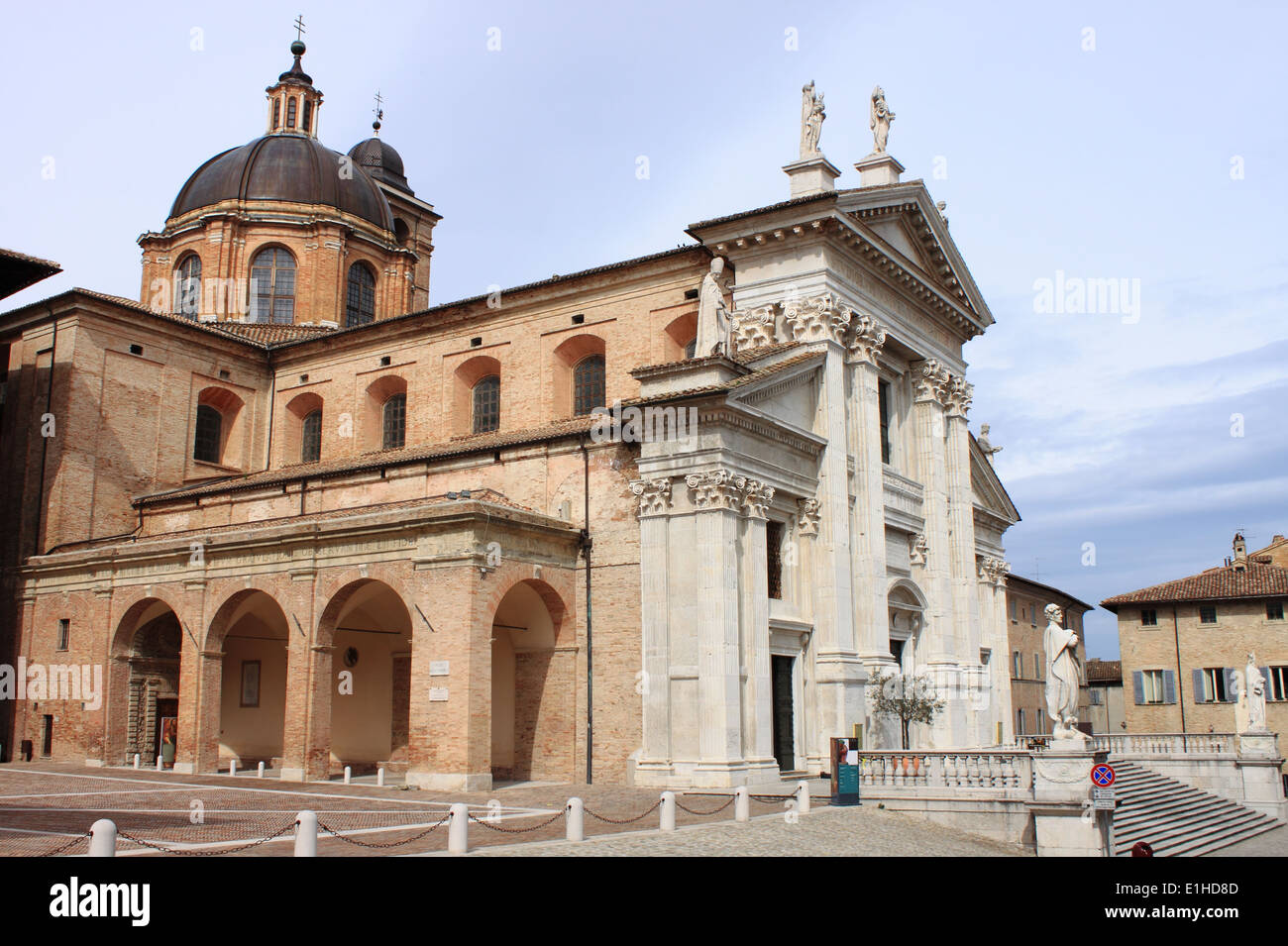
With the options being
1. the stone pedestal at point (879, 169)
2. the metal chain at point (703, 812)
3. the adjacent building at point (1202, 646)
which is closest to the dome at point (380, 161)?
the stone pedestal at point (879, 169)

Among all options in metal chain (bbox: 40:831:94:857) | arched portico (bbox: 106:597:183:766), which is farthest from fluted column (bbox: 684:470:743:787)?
arched portico (bbox: 106:597:183:766)

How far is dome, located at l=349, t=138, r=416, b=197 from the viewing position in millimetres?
49031

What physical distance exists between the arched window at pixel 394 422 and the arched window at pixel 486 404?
8.13ft

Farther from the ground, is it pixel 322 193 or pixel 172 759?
pixel 322 193

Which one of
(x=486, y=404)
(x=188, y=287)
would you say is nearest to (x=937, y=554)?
(x=486, y=404)

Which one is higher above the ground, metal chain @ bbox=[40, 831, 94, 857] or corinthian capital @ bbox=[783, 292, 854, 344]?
corinthian capital @ bbox=[783, 292, 854, 344]

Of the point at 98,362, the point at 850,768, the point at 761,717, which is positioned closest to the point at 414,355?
the point at 98,362

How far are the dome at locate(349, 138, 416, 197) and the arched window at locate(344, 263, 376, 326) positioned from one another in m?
10.5

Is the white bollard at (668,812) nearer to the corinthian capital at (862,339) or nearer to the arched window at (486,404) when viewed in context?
the corinthian capital at (862,339)

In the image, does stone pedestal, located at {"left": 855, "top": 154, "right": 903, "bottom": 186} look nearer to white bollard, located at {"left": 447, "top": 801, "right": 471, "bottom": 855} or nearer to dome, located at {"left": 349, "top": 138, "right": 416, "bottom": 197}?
white bollard, located at {"left": 447, "top": 801, "right": 471, "bottom": 855}

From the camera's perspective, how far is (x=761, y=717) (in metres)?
21.2
